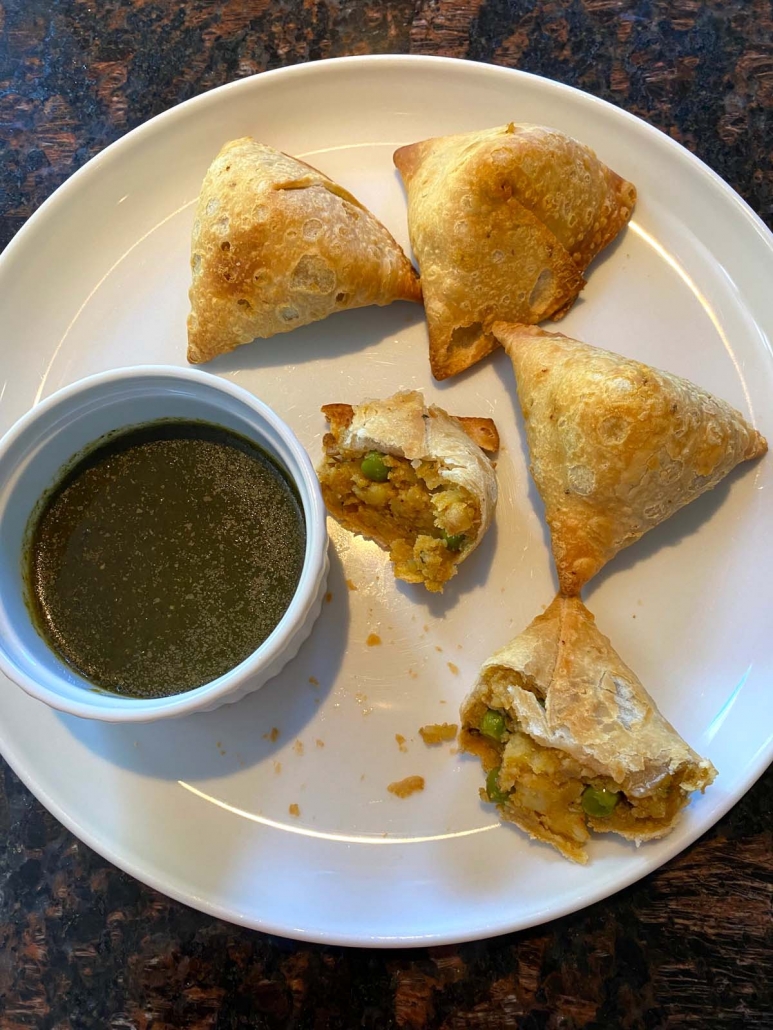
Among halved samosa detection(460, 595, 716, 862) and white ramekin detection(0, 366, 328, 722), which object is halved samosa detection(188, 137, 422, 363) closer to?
white ramekin detection(0, 366, 328, 722)

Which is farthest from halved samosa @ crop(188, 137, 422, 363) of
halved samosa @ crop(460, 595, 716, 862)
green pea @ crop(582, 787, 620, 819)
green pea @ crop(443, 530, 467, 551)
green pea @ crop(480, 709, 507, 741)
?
green pea @ crop(582, 787, 620, 819)

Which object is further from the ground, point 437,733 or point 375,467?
point 375,467

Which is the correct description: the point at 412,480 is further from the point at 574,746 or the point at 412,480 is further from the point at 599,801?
the point at 599,801

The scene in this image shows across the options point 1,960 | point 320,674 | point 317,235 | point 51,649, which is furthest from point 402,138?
point 1,960

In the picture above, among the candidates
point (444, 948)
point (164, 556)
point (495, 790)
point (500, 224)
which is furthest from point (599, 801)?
point (500, 224)

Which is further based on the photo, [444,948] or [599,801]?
[444,948]

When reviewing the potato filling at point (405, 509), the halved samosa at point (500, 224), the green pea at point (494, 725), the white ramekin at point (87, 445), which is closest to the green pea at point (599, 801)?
the green pea at point (494, 725)

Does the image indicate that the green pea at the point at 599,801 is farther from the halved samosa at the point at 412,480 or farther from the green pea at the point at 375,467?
the green pea at the point at 375,467
